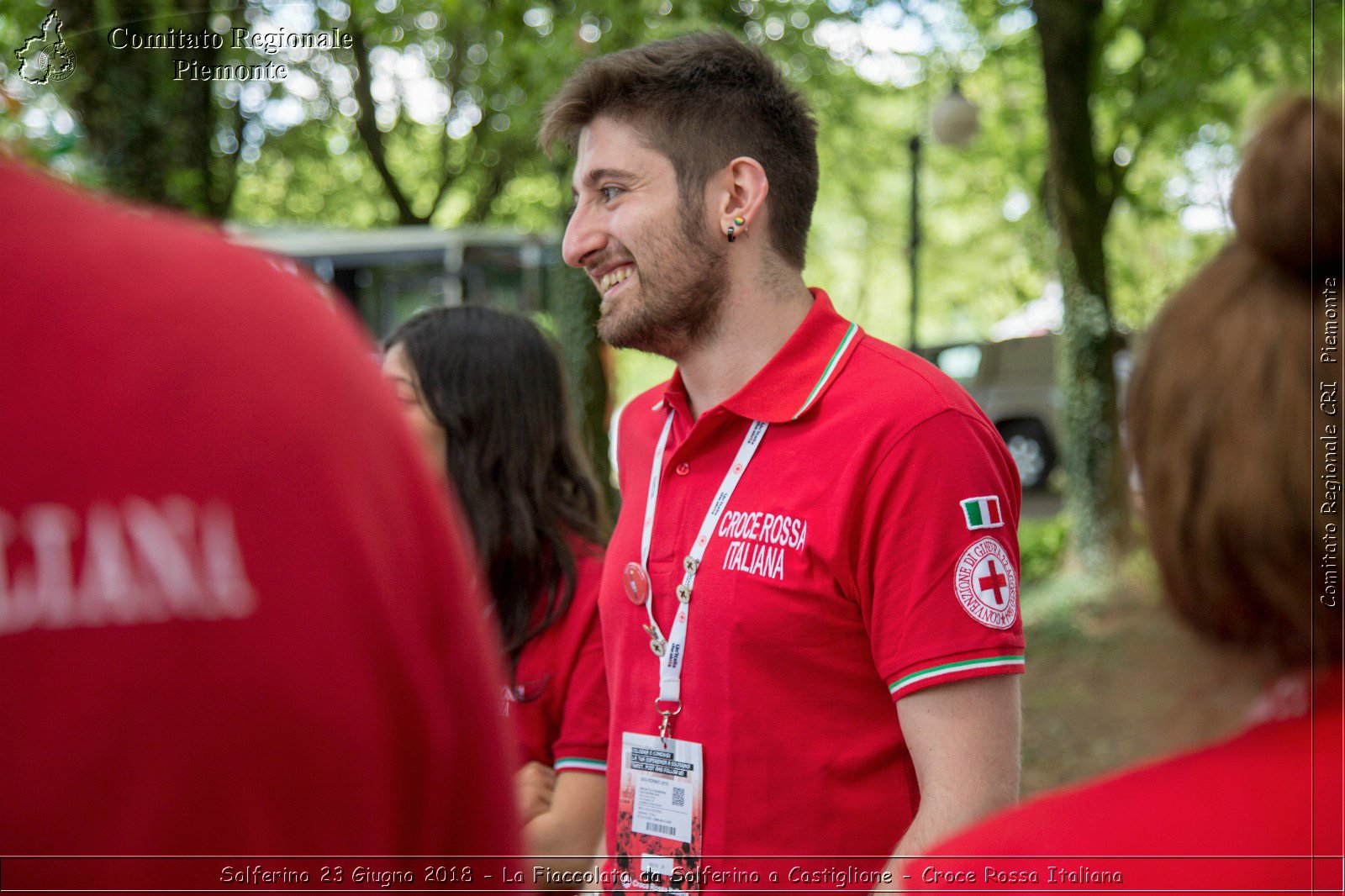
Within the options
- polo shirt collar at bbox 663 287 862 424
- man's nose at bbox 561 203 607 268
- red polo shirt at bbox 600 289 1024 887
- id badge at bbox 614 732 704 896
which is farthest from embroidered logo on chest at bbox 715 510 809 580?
man's nose at bbox 561 203 607 268

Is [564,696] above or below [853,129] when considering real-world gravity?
below

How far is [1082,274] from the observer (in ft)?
37.2

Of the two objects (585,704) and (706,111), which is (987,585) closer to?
(585,704)

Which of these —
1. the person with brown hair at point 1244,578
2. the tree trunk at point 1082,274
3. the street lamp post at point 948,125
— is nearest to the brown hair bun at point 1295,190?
the person with brown hair at point 1244,578

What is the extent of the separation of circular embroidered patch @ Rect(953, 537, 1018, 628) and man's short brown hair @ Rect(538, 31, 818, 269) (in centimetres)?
87

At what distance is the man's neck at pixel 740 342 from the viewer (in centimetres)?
255

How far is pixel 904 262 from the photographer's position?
2397cm

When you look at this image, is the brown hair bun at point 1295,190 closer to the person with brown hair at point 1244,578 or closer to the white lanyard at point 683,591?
the person with brown hair at point 1244,578

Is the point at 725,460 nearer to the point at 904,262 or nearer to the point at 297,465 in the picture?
the point at 297,465

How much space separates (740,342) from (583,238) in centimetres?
43

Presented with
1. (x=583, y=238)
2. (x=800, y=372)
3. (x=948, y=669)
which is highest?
(x=583, y=238)

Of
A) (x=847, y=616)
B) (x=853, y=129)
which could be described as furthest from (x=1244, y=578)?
(x=853, y=129)

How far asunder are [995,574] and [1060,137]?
393 inches

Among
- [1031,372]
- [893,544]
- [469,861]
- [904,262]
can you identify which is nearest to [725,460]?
[893,544]
